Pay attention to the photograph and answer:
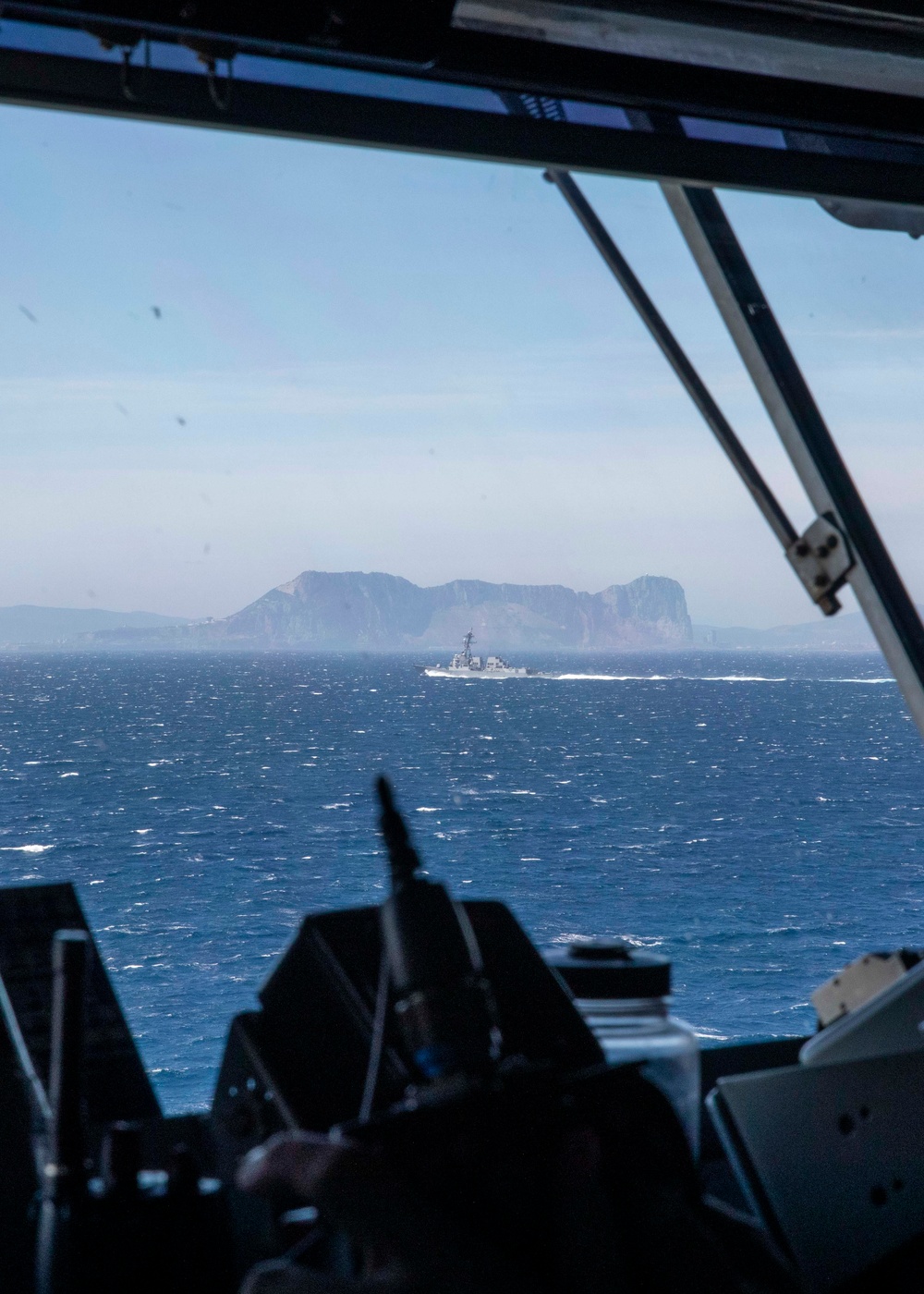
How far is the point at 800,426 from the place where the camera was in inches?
57.5

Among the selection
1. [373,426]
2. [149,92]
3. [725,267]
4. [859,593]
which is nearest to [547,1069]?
[149,92]

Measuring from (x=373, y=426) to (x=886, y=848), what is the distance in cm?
3637

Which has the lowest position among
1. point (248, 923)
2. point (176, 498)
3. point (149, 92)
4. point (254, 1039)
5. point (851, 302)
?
point (248, 923)

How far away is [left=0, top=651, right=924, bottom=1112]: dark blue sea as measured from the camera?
3634 cm

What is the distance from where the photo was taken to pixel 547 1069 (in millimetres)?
626

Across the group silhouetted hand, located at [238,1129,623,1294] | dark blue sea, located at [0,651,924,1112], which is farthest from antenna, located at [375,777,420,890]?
dark blue sea, located at [0,651,924,1112]

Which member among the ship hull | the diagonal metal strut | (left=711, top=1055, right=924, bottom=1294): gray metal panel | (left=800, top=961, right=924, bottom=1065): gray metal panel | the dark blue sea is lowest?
the dark blue sea

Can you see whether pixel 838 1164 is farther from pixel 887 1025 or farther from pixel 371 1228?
pixel 371 1228

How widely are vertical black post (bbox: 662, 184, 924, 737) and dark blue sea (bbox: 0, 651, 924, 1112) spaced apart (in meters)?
18.7

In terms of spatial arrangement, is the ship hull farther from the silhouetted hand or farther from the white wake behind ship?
the silhouetted hand

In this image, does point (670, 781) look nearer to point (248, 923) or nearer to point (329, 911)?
point (248, 923)

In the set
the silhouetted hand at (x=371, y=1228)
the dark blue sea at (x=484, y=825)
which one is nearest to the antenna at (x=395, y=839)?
the silhouetted hand at (x=371, y=1228)

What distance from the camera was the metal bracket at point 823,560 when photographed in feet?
4.63

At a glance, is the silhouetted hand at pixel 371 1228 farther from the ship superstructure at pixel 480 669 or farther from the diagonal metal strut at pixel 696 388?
the ship superstructure at pixel 480 669
